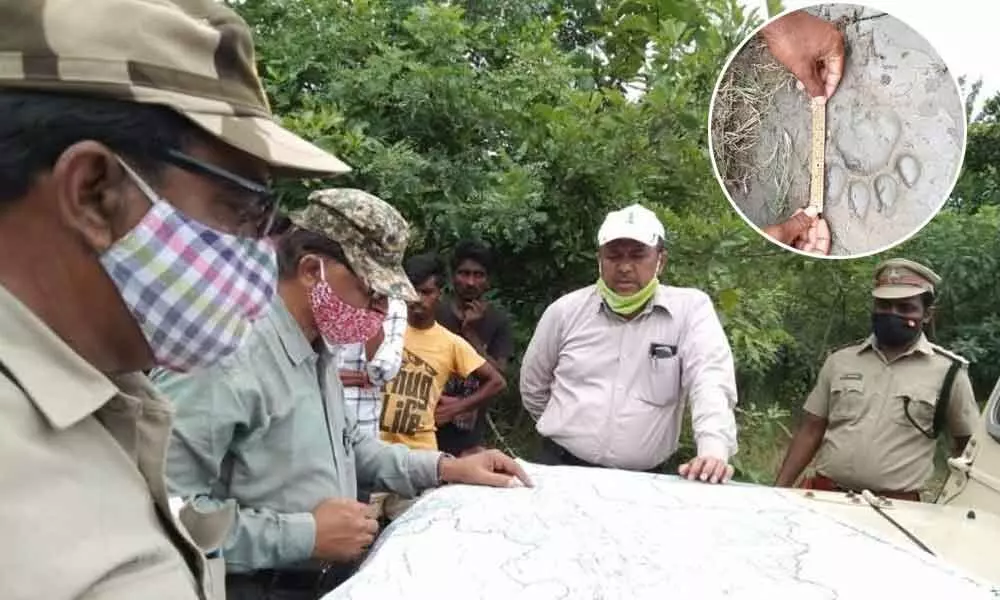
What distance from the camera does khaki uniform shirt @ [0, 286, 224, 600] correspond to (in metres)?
0.79

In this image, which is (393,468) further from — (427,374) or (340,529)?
(427,374)

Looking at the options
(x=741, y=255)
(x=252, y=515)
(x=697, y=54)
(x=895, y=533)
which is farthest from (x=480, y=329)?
(x=252, y=515)

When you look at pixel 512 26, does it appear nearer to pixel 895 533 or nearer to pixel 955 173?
pixel 955 173

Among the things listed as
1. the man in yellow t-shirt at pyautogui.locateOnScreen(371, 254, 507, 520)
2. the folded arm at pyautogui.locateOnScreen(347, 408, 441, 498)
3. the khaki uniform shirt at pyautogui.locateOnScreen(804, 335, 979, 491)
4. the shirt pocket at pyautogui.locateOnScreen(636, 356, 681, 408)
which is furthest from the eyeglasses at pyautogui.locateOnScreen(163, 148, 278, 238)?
the khaki uniform shirt at pyautogui.locateOnScreen(804, 335, 979, 491)

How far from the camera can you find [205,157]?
1040 mm

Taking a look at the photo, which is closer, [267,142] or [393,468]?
[267,142]

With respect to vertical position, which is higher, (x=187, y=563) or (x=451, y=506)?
(x=187, y=563)

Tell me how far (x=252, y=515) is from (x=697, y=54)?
3923mm

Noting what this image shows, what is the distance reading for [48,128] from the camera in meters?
0.92

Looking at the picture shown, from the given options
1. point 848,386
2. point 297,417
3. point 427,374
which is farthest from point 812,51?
point 297,417

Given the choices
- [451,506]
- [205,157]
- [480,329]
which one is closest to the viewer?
[205,157]

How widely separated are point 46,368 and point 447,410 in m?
3.62

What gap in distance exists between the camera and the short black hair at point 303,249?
2250 mm

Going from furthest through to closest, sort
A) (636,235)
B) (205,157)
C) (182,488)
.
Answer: (636,235) < (182,488) < (205,157)
